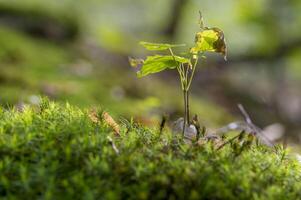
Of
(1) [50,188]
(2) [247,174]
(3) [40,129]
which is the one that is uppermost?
(3) [40,129]

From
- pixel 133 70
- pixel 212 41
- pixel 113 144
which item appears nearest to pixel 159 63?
pixel 212 41

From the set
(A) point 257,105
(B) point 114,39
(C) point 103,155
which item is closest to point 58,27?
(B) point 114,39

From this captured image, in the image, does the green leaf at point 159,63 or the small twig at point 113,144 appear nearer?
the small twig at point 113,144

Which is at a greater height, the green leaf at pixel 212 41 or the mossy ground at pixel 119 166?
the green leaf at pixel 212 41

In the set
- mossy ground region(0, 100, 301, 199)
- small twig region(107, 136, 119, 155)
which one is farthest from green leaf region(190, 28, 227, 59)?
small twig region(107, 136, 119, 155)

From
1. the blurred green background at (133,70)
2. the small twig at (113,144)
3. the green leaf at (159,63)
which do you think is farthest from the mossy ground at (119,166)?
the blurred green background at (133,70)

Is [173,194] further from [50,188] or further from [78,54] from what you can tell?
[78,54]

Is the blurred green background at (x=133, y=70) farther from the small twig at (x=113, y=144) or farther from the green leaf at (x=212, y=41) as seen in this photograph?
the small twig at (x=113, y=144)
